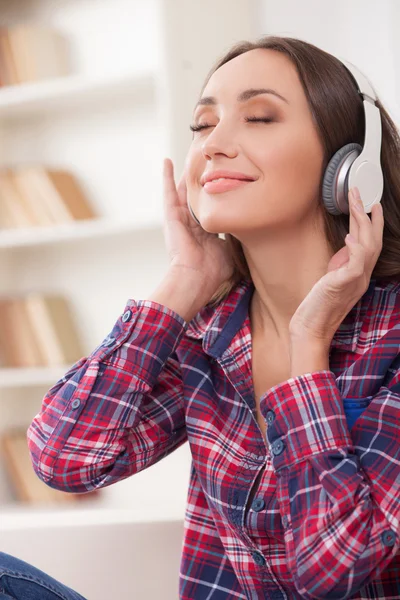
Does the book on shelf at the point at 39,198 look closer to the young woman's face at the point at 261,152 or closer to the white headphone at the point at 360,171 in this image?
the young woman's face at the point at 261,152

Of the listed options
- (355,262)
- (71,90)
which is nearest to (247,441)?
(355,262)

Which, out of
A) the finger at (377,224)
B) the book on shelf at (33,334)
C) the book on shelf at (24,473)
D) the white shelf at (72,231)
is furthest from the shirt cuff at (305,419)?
the book on shelf at (24,473)

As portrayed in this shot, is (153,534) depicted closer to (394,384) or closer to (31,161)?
(394,384)

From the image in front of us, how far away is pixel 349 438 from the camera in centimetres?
112

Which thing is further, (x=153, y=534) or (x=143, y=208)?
(x=143, y=208)

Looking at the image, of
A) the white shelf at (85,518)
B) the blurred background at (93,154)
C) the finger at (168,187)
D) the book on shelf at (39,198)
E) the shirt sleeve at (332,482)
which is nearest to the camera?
the shirt sleeve at (332,482)

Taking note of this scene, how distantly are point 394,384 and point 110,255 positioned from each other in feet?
5.21

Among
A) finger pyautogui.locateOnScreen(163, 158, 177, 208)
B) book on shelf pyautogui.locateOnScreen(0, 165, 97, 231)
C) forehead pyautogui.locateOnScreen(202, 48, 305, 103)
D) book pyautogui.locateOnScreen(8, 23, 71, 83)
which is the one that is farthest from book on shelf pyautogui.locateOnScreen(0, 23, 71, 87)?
forehead pyautogui.locateOnScreen(202, 48, 305, 103)

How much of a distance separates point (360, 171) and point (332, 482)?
51cm

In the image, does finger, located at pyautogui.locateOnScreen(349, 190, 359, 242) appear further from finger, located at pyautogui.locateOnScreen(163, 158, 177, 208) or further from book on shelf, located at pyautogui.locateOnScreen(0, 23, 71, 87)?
book on shelf, located at pyautogui.locateOnScreen(0, 23, 71, 87)

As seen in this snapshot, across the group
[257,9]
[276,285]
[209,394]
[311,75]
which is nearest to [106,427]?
[209,394]

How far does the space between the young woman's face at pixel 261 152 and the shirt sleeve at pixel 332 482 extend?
295 millimetres

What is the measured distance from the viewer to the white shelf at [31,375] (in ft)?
7.77

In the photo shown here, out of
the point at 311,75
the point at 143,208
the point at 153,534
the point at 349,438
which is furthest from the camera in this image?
the point at 143,208
